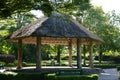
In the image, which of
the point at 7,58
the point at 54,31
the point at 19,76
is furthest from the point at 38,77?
the point at 7,58

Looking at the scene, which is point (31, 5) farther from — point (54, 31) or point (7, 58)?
point (7, 58)

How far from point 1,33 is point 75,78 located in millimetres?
22222

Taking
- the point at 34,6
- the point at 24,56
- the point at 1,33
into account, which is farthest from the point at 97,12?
the point at 34,6

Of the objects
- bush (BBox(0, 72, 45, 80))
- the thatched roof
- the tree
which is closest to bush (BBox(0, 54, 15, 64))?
the tree

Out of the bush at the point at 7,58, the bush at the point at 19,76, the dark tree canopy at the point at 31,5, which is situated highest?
the dark tree canopy at the point at 31,5

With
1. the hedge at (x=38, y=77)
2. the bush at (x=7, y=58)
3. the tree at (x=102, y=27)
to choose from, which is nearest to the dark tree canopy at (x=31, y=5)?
the hedge at (x=38, y=77)

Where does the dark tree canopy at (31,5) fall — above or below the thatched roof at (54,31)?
above

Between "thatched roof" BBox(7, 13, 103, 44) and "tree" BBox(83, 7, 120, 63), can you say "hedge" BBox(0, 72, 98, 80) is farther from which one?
"tree" BBox(83, 7, 120, 63)

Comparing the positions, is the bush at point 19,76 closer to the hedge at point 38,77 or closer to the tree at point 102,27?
the hedge at point 38,77

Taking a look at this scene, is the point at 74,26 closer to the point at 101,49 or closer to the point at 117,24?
the point at 101,49

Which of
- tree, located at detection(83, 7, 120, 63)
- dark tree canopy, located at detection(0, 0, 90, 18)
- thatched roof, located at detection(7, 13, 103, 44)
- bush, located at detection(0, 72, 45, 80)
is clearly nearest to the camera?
dark tree canopy, located at detection(0, 0, 90, 18)

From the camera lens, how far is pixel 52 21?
27578 mm

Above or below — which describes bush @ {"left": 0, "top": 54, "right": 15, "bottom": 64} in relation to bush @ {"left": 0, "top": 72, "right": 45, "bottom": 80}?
below

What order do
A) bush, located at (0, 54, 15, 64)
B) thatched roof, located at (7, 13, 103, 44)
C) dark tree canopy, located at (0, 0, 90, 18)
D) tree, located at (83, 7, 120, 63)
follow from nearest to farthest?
dark tree canopy, located at (0, 0, 90, 18) → thatched roof, located at (7, 13, 103, 44) → tree, located at (83, 7, 120, 63) → bush, located at (0, 54, 15, 64)
